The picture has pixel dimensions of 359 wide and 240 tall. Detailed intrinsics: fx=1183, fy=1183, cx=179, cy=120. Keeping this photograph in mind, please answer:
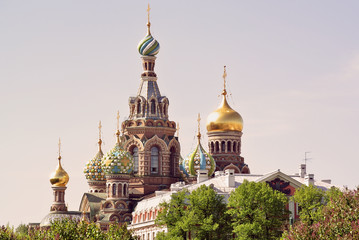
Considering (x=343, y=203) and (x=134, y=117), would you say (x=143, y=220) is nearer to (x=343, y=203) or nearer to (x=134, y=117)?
(x=134, y=117)

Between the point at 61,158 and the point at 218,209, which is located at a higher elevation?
the point at 61,158

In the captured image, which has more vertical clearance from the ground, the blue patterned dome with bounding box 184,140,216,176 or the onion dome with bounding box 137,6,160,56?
the onion dome with bounding box 137,6,160,56

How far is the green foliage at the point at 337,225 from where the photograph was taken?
180 ft

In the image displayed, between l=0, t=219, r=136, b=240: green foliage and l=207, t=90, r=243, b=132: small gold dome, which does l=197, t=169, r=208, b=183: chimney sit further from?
l=0, t=219, r=136, b=240: green foliage

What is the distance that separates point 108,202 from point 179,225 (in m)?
29.8

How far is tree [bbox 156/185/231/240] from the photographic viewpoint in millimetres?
77438

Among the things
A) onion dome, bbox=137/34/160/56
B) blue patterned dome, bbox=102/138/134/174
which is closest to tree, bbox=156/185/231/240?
blue patterned dome, bbox=102/138/134/174

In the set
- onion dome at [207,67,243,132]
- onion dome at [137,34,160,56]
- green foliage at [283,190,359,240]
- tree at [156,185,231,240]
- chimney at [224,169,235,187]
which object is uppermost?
onion dome at [137,34,160,56]

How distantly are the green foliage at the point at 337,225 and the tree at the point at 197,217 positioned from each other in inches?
748

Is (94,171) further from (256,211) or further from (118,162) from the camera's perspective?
(256,211)

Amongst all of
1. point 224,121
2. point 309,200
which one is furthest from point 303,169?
point 309,200

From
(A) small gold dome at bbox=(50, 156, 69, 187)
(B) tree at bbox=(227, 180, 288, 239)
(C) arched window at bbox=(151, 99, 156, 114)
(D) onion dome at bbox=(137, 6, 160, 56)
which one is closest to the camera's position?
(B) tree at bbox=(227, 180, 288, 239)

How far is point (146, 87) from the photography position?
365 feet

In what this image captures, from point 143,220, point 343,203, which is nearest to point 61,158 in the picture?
point 143,220
